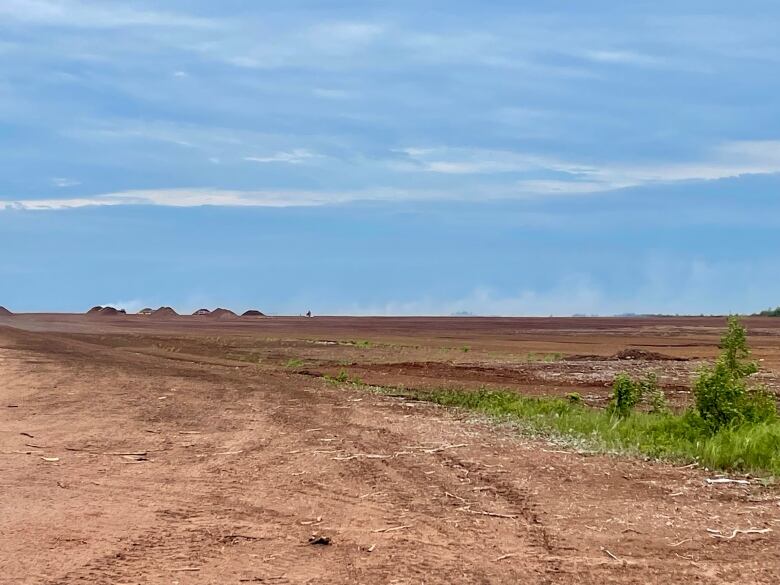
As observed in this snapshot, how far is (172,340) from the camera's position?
42.7 meters

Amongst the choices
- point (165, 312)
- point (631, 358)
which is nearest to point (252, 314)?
point (165, 312)

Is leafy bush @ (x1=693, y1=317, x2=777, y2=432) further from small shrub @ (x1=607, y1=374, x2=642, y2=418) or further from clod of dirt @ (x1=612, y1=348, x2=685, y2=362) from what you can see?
clod of dirt @ (x1=612, y1=348, x2=685, y2=362)

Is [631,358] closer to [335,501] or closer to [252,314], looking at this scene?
[335,501]

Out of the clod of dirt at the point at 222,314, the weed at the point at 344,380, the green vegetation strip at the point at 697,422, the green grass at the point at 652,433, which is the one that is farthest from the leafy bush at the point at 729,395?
the clod of dirt at the point at 222,314

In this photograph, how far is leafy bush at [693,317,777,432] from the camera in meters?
12.3

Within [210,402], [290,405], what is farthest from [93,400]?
[290,405]

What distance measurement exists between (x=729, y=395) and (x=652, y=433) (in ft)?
3.66

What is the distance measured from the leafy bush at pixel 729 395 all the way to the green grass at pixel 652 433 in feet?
0.73

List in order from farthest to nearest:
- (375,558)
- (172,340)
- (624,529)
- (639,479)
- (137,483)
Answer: (172,340) < (639,479) < (137,483) < (624,529) < (375,558)

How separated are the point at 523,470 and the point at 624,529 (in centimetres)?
227

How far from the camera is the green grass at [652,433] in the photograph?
10602 millimetres

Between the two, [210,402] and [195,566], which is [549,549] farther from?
[210,402]

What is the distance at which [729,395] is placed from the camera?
12.4 m

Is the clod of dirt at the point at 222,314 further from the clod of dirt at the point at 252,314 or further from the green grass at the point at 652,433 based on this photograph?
the green grass at the point at 652,433
